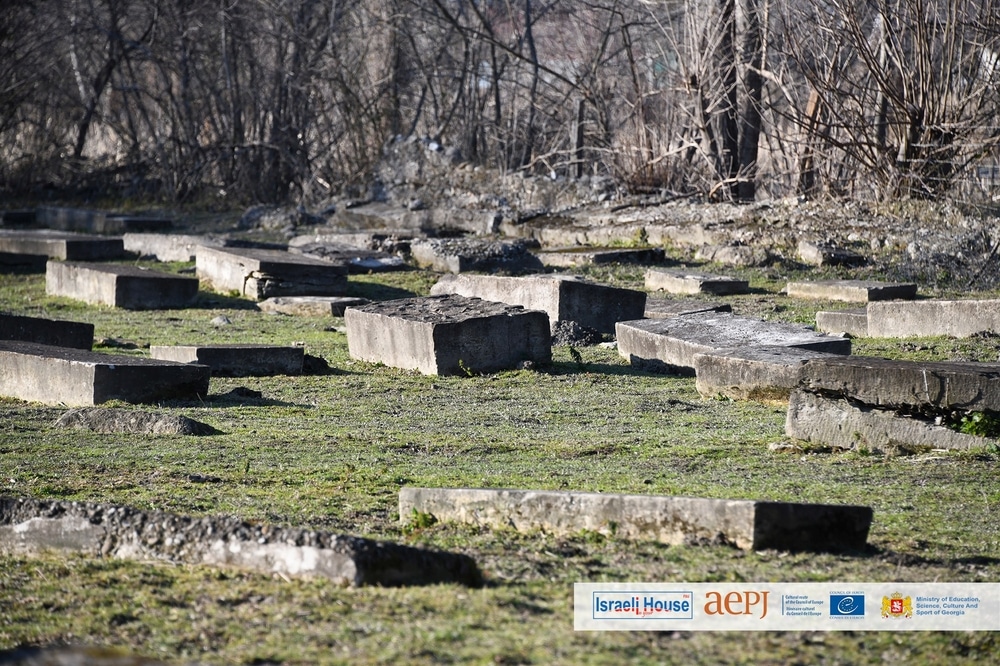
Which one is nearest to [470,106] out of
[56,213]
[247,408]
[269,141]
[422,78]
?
[422,78]

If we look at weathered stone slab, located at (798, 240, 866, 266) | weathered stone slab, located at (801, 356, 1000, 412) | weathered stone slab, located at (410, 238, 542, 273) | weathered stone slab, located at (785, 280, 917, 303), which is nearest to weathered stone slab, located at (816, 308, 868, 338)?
weathered stone slab, located at (785, 280, 917, 303)

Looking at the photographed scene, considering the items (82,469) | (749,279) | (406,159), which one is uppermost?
(406,159)

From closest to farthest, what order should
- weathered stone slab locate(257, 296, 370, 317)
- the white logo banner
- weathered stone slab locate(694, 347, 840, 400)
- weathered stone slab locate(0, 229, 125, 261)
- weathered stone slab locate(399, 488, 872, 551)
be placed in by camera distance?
the white logo banner < weathered stone slab locate(399, 488, 872, 551) < weathered stone slab locate(694, 347, 840, 400) < weathered stone slab locate(257, 296, 370, 317) < weathered stone slab locate(0, 229, 125, 261)

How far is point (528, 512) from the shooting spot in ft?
14.4

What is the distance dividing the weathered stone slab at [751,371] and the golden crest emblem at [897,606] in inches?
142

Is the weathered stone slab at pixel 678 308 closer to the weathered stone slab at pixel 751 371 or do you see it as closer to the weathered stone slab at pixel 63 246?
the weathered stone slab at pixel 751 371

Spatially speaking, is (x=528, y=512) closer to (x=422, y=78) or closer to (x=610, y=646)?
(x=610, y=646)

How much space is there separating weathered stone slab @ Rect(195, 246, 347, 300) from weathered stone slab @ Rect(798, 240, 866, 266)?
197 inches

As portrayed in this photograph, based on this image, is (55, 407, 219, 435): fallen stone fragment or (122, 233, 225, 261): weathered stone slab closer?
(55, 407, 219, 435): fallen stone fragment

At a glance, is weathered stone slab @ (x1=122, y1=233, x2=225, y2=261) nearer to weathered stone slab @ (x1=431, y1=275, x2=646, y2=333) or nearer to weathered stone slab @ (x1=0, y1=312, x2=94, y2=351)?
weathered stone slab @ (x1=0, y1=312, x2=94, y2=351)

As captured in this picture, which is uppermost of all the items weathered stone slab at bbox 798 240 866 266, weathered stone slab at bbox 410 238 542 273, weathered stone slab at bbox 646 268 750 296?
weathered stone slab at bbox 798 240 866 266

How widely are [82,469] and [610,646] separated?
3299mm

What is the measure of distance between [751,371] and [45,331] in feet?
17.2

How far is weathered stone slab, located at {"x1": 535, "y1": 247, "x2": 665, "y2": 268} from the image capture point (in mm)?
14078
